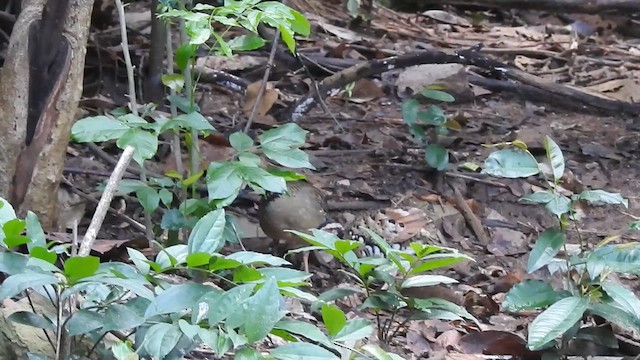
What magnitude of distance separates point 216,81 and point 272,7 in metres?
2.11

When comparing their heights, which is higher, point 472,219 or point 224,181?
point 224,181

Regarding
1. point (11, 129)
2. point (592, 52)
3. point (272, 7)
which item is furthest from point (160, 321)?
point (592, 52)

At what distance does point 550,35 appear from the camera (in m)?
5.70

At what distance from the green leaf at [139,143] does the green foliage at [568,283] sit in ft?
2.58

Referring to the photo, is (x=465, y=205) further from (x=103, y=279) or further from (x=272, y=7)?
(x=103, y=279)

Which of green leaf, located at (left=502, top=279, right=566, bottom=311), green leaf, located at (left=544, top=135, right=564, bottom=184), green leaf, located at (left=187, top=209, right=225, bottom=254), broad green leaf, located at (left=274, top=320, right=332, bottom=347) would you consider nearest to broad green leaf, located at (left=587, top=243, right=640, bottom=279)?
green leaf, located at (left=502, top=279, right=566, bottom=311)

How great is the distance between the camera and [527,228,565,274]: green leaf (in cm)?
195

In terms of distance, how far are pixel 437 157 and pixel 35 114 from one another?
1.65 meters

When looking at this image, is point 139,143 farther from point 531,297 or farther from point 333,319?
point 531,297

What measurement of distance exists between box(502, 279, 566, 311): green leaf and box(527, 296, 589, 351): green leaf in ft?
0.24

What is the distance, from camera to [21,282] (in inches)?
49.9

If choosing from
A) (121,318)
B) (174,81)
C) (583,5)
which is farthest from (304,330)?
(583,5)

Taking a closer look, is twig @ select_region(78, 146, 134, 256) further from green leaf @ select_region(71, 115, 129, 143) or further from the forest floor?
the forest floor

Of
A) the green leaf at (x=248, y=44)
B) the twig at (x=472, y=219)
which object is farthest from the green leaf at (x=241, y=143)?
the twig at (x=472, y=219)
